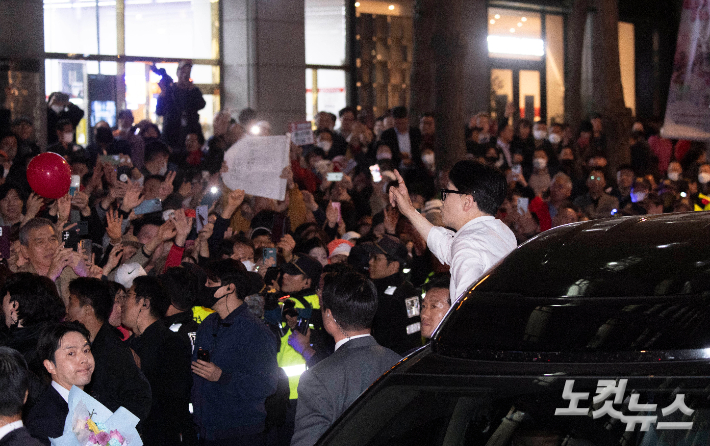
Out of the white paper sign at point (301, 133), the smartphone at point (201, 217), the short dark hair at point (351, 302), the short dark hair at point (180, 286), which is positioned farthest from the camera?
the white paper sign at point (301, 133)

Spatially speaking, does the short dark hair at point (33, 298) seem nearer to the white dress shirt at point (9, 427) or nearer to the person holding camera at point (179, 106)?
the white dress shirt at point (9, 427)

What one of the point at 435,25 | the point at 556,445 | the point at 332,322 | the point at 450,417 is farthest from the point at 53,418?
the point at 435,25

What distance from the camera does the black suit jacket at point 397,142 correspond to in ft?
41.1

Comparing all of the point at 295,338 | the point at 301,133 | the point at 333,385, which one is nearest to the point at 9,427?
the point at 333,385

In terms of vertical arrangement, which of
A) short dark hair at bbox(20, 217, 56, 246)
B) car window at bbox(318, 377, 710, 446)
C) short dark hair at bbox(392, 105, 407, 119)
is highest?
short dark hair at bbox(392, 105, 407, 119)

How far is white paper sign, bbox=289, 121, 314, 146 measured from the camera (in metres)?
11.2

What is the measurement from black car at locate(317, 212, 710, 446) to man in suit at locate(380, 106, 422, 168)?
9979mm

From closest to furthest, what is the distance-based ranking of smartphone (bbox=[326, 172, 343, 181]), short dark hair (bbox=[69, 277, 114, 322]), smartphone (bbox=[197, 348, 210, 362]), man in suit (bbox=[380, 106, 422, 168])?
short dark hair (bbox=[69, 277, 114, 322])
smartphone (bbox=[197, 348, 210, 362])
smartphone (bbox=[326, 172, 343, 181])
man in suit (bbox=[380, 106, 422, 168])

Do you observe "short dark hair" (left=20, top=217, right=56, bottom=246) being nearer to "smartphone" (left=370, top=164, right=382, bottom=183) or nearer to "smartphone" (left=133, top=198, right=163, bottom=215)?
"smartphone" (left=133, top=198, right=163, bottom=215)

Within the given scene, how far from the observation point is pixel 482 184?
405 cm

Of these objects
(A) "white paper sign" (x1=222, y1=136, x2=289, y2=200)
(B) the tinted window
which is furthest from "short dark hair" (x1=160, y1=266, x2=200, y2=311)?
(B) the tinted window

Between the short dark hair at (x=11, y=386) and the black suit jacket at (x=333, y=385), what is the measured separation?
44.7 inches

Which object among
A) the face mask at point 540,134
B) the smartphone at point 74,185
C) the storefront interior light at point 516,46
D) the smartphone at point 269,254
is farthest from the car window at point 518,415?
the storefront interior light at point 516,46

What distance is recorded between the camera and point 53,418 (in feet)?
13.7
